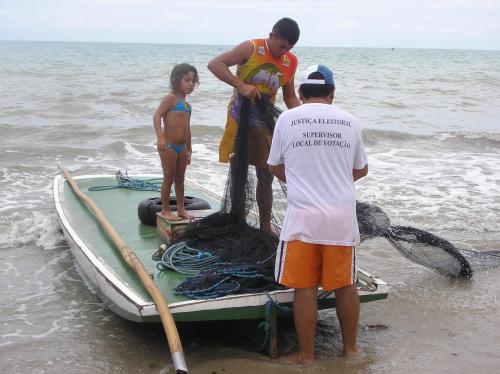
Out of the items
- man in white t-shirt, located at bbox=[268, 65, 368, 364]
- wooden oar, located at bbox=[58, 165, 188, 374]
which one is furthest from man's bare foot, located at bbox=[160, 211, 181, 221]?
man in white t-shirt, located at bbox=[268, 65, 368, 364]

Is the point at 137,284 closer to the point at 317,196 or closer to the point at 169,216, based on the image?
the point at 169,216

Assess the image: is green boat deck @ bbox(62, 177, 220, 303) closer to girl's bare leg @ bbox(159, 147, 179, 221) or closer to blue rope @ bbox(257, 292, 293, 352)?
girl's bare leg @ bbox(159, 147, 179, 221)

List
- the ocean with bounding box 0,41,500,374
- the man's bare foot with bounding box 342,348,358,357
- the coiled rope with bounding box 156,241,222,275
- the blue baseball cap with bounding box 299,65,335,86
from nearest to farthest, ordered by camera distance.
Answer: the blue baseball cap with bounding box 299,65,335,86 < the man's bare foot with bounding box 342,348,358,357 < the ocean with bounding box 0,41,500,374 < the coiled rope with bounding box 156,241,222,275

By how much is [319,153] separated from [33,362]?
8.97ft

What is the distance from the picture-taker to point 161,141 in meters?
5.98

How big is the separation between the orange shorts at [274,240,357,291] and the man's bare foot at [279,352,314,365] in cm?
57

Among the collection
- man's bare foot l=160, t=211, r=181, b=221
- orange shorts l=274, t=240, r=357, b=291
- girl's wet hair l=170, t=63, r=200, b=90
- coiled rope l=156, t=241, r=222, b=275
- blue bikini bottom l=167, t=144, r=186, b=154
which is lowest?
coiled rope l=156, t=241, r=222, b=275

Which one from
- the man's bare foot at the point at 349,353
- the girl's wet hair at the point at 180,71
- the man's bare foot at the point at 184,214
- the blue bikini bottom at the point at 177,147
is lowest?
the man's bare foot at the point at 349,353

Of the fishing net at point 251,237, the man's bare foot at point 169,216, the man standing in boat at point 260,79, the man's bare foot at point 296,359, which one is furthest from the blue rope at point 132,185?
the man's bare foot at point 296,359

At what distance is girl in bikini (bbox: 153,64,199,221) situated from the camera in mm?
5984

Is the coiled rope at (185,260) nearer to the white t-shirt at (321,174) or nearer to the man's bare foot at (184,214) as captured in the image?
the man's bare foot at (184,214)

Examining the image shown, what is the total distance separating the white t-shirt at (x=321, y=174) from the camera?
13.1ft

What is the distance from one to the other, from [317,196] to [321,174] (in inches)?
5.8

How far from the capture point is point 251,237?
18.0 feet
